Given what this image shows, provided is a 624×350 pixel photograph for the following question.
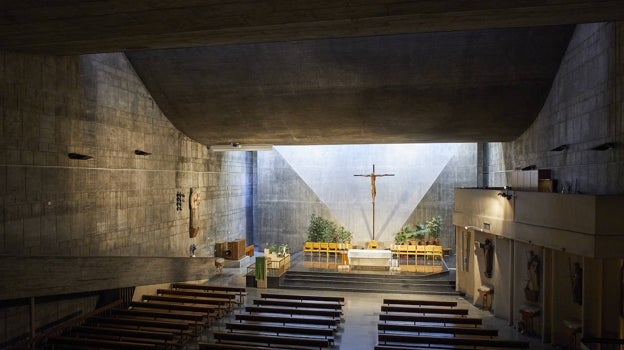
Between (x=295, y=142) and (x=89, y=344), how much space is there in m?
9.72

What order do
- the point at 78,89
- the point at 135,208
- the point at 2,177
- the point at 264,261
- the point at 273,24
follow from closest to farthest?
the point at 273,24
the point at 2,177
the point at 78,89
the point at 135,208
the point at 264,261

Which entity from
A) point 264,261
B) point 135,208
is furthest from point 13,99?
point 264,261

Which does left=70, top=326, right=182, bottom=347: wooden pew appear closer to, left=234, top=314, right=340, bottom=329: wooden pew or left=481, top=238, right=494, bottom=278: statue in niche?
left=234, top=314, right=340, bottom=329: wooden pew

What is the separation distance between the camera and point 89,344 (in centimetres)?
796

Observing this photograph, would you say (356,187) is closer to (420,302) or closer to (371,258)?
(371,258)

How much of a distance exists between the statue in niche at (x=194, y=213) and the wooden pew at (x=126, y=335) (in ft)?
20.4

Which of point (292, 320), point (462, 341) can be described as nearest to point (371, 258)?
point (292, 320)

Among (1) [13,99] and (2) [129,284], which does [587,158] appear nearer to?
(2) [129,284]

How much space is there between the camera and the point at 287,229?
2050cm

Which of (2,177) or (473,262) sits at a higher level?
(2,177)

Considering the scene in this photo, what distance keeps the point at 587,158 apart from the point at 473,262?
211 inches

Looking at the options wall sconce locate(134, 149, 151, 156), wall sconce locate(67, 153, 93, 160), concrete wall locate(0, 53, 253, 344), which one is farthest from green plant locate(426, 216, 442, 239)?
wall sconce locate(67, 153, 93, 160)

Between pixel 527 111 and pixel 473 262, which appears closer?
pixel 527 111

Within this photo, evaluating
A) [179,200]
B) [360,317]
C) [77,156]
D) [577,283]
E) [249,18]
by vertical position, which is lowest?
[360,317]
